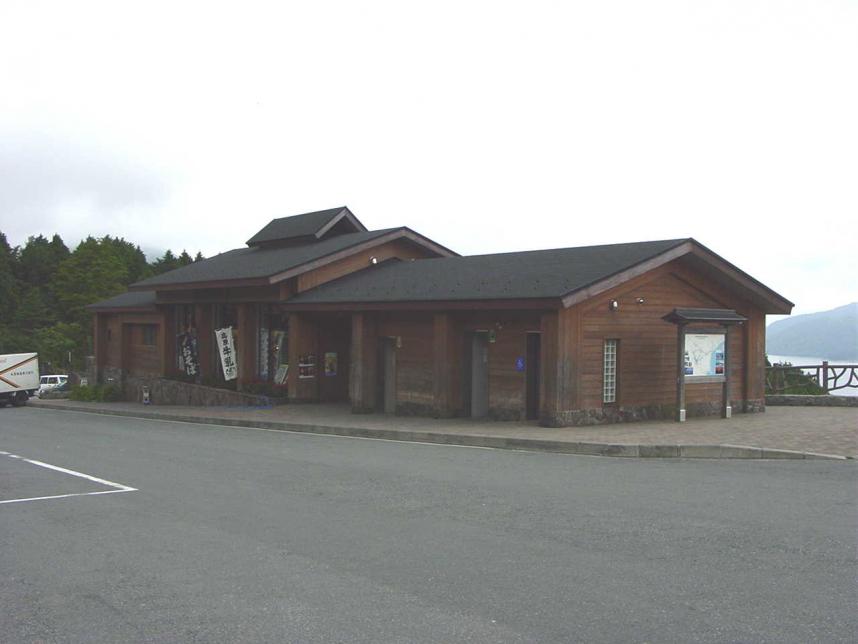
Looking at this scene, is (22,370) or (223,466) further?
(22,370)

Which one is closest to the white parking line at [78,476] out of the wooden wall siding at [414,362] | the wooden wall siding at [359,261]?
the wooden wall siding at [414,362]

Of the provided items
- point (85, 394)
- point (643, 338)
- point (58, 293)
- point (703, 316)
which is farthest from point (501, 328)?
point (58, 293)

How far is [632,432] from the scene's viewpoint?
15.6 meters

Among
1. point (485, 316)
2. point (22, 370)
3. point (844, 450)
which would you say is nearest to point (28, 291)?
point (22, 370)

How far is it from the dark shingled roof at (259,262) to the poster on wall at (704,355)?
11753 millimetres

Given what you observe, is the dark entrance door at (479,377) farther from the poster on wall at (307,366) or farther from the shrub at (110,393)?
the shrub at (110,393)

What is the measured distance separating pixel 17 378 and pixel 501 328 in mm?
25552

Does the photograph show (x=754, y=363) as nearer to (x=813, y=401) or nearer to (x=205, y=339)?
(x=813, y=401)

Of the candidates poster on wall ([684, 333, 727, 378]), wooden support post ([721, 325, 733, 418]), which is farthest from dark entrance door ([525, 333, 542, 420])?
wooden support post ([721, 325, 733, 418])

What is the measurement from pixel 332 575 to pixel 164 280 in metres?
26.4

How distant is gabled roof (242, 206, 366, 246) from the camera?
29266 millimetres

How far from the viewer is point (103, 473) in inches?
469

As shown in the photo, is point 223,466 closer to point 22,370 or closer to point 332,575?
point 332,575

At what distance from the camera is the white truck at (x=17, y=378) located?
34.5 metres
